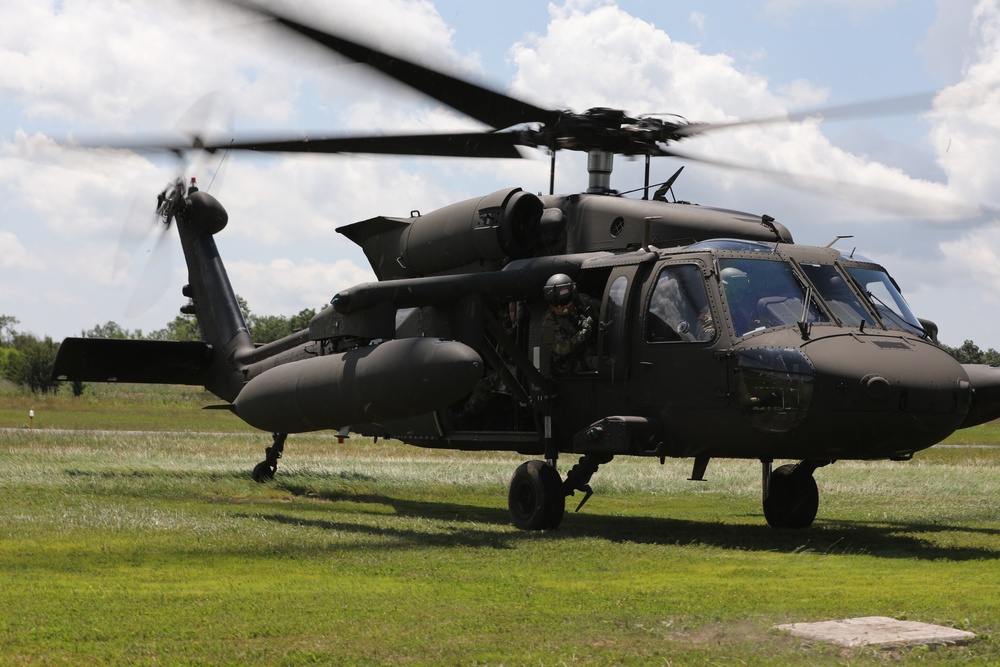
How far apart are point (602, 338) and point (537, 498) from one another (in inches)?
72.4

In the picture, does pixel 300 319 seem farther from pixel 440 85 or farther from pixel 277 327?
pixel 440 85

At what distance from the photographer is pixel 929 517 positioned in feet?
45.5

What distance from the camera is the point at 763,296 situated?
11.0m

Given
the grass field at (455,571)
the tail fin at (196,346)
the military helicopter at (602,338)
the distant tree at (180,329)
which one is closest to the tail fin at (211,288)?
the tail fin at (196,346)

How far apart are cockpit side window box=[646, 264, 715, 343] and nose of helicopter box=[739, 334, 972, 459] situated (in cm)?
72

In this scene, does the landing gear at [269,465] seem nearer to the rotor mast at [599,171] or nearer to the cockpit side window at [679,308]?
the rotor mast at [599,171]

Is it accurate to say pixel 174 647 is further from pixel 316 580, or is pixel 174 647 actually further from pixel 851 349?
pixel 851 349

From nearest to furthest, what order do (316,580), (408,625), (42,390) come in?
(408,625), (316,580), (42,390)

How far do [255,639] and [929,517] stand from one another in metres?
10.3

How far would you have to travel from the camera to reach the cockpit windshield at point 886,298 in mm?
11312

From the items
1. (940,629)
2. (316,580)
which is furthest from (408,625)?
(940,629)

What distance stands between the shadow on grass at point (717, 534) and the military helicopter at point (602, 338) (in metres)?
0.62

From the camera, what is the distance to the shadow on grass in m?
10.5

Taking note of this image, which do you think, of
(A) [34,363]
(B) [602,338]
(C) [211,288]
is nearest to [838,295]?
(B) [602,338]
